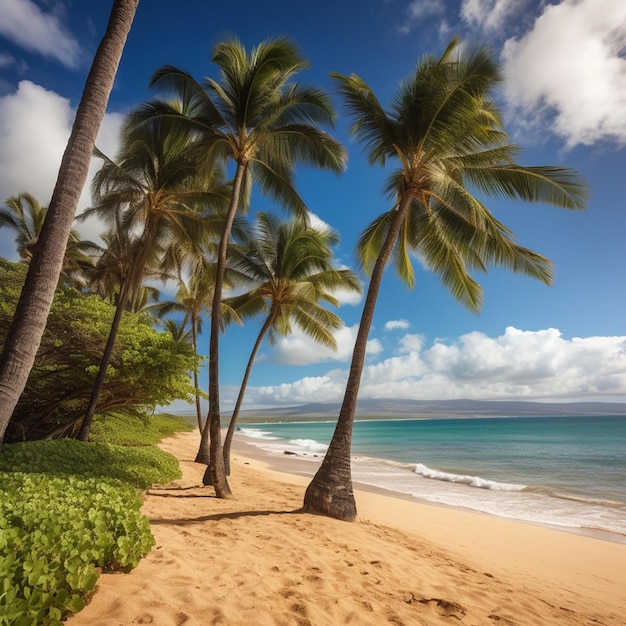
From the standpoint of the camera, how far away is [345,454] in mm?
7910

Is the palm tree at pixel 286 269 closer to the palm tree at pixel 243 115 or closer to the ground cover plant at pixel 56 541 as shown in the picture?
the palm tree at pixel 243 115

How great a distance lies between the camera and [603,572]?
707 cm

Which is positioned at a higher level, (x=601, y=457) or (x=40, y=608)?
(x=40, y=608)

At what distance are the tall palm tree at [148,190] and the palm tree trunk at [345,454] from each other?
5594 mm

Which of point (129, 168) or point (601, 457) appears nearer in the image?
point (129, 168)

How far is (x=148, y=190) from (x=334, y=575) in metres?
10.5

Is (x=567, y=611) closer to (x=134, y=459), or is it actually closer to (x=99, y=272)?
(x=134, y=459)

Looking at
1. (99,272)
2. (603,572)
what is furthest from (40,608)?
(99,272)

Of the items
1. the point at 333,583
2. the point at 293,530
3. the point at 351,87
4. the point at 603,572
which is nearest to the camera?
the point at 333,583

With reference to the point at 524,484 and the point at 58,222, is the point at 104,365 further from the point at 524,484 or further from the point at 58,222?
the point at 524,484

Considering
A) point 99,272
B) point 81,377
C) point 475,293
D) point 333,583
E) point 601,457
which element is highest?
point 99,272

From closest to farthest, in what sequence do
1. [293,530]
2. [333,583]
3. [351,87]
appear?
[333,583] < [293,530] < [351,87]

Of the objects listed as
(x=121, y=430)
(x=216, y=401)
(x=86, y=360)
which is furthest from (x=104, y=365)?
(x=121, y=430)

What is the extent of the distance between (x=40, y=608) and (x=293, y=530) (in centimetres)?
445
